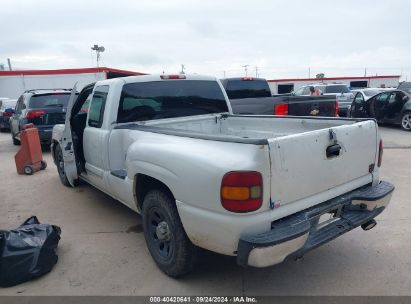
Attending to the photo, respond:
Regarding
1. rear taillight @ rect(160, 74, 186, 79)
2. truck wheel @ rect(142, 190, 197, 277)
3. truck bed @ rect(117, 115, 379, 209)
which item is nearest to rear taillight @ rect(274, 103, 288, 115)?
rear taillight @ rect(160, 74, 186, 79)

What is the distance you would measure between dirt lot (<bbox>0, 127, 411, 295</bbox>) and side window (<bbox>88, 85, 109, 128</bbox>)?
132cm

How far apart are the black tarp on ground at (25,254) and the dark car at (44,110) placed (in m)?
6.34

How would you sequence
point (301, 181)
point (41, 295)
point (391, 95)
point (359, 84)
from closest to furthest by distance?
point (301, 181)
point (41, 295)
point (391, 95)
point (359, 84)

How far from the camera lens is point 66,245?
409 centimetres

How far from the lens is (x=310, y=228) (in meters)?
2.72

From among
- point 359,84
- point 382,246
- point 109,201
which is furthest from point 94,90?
point 359,84

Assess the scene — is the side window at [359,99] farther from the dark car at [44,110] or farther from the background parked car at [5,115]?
the background parked car at [5,115]

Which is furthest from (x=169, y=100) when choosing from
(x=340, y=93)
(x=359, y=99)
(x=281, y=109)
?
(x=340, y=93)

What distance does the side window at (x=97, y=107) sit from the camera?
4363mm

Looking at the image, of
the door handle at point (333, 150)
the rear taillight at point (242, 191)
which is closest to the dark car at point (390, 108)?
the door handle at point (333, 150)

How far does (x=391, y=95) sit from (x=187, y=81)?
10.2 meters

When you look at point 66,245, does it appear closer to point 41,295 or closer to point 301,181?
point 41,295

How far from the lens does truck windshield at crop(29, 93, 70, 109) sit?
9.49 meters

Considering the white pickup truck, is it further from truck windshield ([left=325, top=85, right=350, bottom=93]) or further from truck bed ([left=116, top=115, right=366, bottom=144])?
truck windshield ([left=325, top=85, right=350, bottom=93])
